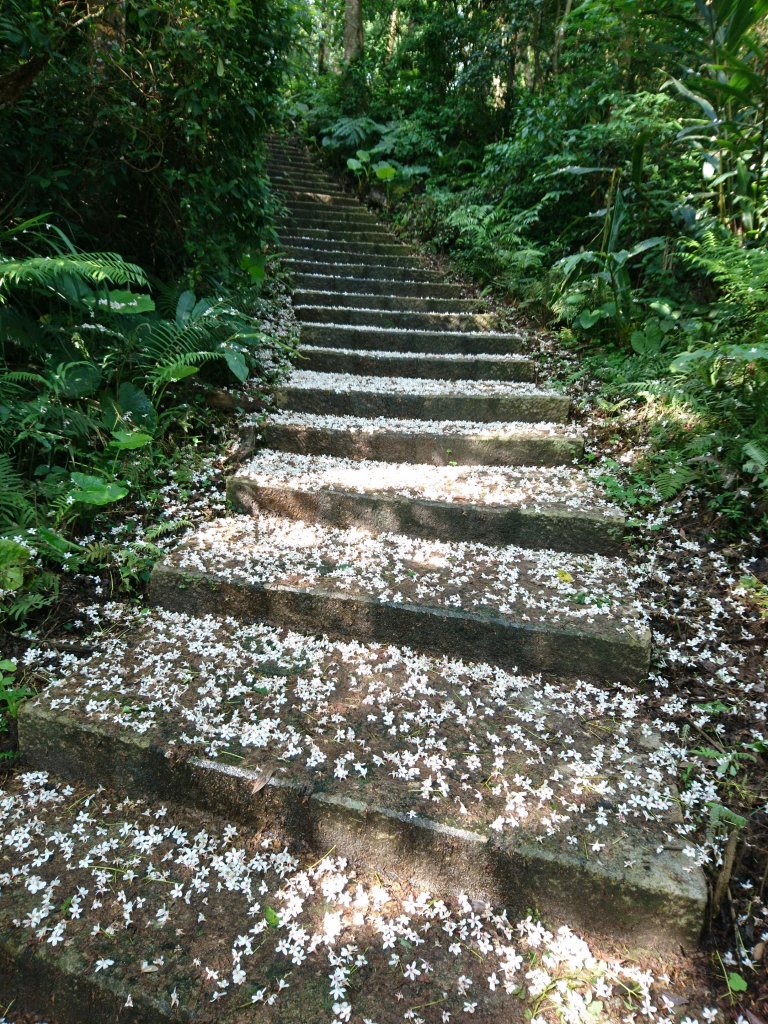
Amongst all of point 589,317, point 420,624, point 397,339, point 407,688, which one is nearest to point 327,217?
point 397,339

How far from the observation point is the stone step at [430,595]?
1.94 metres

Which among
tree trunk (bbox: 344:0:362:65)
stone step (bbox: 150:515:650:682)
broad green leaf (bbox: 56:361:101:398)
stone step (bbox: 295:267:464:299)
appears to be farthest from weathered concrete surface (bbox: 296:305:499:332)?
tree trunk (bbox: 344:0:362:65)

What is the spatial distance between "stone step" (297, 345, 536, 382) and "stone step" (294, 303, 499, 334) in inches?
28.5

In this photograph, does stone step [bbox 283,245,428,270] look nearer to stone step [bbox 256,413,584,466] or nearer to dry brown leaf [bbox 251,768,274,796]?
stone step [bbox 256,413,584,466]

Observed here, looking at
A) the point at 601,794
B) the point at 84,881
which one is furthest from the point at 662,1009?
the point at 84,881

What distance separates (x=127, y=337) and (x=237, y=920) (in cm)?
255

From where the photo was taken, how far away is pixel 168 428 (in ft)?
9.56

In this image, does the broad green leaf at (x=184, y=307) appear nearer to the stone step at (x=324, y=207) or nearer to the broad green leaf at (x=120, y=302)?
the broad green leaf at (x=120, y=302)

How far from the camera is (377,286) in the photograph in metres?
5.38

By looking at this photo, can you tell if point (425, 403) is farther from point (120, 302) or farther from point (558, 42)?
point (558, 42)

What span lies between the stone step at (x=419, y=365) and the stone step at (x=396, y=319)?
0.72 meters

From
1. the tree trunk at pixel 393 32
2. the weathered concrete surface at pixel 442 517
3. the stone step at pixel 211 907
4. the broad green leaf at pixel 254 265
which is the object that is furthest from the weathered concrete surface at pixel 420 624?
the tree trunk at pixel 393 32

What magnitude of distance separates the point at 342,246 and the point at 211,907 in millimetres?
6645

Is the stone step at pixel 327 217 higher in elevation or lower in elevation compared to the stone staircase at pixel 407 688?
higher
